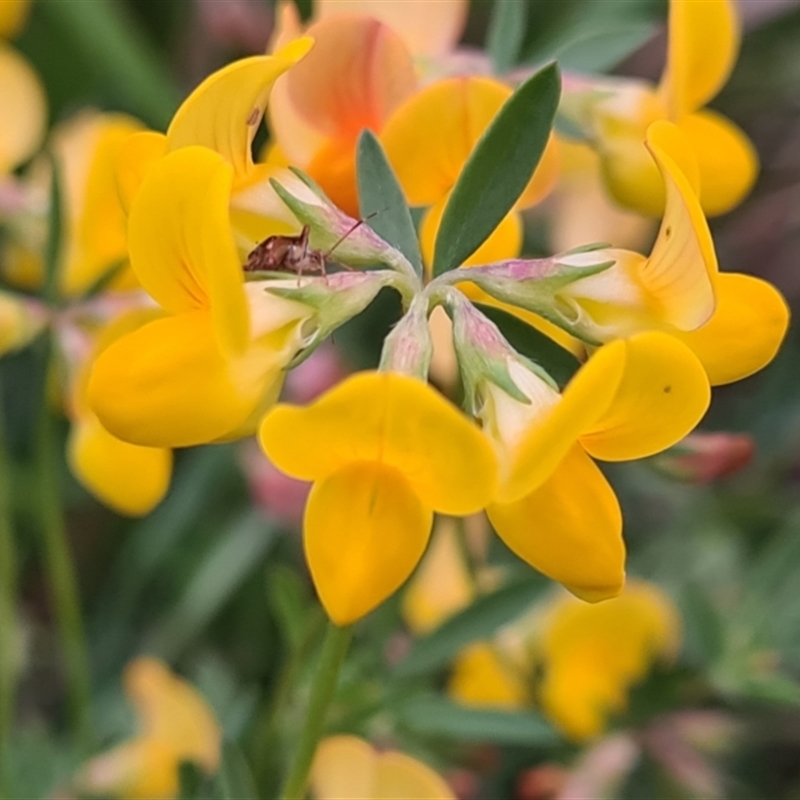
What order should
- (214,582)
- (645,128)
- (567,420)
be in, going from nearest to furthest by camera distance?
(567,420) → (645,128) → (214,582)

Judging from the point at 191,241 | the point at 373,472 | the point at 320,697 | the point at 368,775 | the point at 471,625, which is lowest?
the point at 471,625

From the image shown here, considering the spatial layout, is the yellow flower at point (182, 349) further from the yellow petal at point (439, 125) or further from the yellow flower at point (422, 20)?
the yellow flower at point (422, 20)

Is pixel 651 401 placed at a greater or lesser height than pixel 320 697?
greater

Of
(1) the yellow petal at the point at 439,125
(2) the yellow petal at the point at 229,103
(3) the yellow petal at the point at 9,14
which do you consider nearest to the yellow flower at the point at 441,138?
(1) the yellow petal at the point at 439,125

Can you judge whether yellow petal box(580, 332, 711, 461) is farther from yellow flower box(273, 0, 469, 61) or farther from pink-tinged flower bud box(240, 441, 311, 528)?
pink-tinged flower bud box(240, 441, 311, 528)

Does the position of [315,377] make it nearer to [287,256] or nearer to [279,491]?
[279,491]

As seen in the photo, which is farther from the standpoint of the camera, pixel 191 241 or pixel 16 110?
pixel 16 110

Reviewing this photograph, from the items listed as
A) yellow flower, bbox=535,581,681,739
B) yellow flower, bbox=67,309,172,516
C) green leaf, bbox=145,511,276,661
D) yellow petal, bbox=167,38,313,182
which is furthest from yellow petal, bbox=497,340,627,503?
green leaf, bbox=145,511,276,661

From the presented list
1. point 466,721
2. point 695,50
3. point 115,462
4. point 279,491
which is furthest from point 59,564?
point 695,50

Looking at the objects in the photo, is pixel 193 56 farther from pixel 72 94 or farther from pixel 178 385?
pixel 178 385
